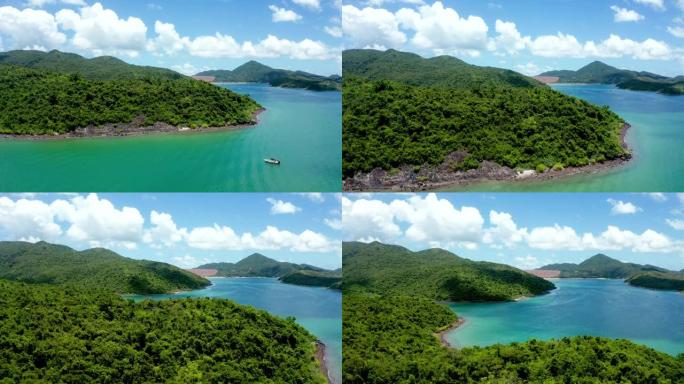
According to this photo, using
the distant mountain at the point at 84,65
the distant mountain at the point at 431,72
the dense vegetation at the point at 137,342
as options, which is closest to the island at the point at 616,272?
the distant mountain at the point at 431,72

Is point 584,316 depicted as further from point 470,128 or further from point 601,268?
point 470,128

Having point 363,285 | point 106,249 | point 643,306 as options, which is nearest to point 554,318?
point 643,306

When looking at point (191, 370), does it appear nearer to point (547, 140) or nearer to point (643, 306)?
point (547, 140)

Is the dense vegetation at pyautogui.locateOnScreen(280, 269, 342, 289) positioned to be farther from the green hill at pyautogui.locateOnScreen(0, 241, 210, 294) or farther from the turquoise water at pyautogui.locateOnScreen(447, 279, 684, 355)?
the green hill at pyautogui.locateOnScreen(0, 241, 210, 294)

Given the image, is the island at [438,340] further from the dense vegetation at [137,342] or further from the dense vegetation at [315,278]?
the dense vegetation at [137,342]

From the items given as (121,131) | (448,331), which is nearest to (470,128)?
(448,331)

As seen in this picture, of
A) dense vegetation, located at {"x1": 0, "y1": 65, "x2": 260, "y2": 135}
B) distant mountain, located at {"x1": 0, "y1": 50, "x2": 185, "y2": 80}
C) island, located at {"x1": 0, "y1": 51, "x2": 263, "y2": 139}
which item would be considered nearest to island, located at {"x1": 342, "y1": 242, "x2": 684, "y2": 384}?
island, located at {"x1": 0, "y1": 51, "x2": 263, "y2": 139}
